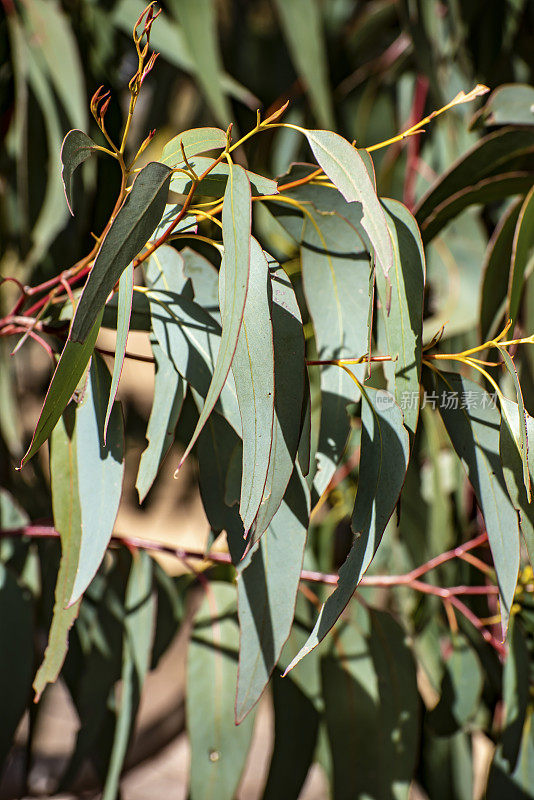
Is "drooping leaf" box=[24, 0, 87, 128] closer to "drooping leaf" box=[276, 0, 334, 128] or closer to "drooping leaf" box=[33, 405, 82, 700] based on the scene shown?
"drooping leaf" box=[276, 0, 334, 128]

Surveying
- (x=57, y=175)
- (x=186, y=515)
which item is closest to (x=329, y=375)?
(x=57, y=175)

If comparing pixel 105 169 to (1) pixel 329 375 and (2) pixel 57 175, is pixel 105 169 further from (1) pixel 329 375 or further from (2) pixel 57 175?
(1) pixel 329 375

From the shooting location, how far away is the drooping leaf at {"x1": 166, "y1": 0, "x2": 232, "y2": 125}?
31.9 inches

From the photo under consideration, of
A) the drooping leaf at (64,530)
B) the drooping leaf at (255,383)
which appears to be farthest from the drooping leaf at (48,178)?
the drooping leaf at (255,383)

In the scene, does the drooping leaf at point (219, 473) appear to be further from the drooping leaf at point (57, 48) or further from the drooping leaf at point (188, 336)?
the drooping leaf at point (57, 48)

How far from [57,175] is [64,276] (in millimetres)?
457

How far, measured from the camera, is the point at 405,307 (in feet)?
1.37

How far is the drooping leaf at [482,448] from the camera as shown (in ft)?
1.44

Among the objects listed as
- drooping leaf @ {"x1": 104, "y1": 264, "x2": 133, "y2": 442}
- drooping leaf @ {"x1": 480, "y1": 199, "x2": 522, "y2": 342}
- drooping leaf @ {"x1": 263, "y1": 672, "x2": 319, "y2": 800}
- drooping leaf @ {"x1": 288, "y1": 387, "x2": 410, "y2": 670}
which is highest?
drooping leaf @ {"x1": 480, "y1": 199, "x2": 522, "y2": 342}

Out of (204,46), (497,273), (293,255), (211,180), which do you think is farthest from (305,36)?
(211,180)

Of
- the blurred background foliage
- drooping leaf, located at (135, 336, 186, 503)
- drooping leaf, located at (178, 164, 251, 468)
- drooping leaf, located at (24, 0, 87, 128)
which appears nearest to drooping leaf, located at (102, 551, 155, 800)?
the blurred background foliage

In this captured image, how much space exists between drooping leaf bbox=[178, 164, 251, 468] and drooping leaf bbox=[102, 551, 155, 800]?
0.36 m

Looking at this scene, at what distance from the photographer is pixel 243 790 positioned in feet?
5.30

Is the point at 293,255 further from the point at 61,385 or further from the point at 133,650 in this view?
the point at 61,385
